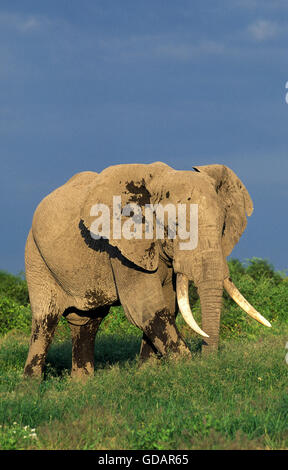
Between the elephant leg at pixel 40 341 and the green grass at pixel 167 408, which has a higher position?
→ the elephant leg at pixel 40 341

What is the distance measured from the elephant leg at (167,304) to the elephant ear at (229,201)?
92 cm

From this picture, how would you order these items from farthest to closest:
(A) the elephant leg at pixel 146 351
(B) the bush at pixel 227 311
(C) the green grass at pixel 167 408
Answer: (B) the bush at pixel 227 311 < (A) the elephant leg at pixel 146 351 < (C) the green grass at pixel 167 408

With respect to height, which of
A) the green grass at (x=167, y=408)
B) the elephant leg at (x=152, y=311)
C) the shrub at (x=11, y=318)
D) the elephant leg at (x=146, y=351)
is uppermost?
the shrub at (x=11, y=318)

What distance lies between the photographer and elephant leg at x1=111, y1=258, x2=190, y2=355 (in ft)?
29.0

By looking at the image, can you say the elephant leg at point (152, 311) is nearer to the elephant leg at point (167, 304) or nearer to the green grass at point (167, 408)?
the green grass at point (167, 408)

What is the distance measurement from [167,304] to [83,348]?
2.56m

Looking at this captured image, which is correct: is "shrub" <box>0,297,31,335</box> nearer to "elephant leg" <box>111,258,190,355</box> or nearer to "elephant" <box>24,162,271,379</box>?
"elephant" <box>24,162,271,379</box>

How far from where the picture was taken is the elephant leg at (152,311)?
8.84m

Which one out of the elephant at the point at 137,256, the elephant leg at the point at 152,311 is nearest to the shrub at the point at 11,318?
the elephant at the point at 137,256

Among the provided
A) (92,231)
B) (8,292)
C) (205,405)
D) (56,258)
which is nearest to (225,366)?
(205,405)

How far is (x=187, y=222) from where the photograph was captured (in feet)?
27.8

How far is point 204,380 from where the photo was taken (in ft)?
A: 24.8

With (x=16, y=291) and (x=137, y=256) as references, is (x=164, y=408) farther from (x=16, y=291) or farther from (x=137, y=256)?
(x=16, y=291)

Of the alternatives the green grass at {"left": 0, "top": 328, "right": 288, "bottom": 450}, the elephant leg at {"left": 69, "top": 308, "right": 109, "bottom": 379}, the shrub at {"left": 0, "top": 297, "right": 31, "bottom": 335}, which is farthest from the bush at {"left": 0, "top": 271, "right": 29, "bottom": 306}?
the green grass at {"left": 0, "top": 328, "right": 288, "bottom": 450}
